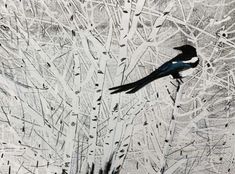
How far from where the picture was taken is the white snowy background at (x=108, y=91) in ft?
2.59

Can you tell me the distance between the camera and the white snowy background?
791 mm

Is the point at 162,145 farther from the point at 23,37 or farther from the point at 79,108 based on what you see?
the point at 23,37

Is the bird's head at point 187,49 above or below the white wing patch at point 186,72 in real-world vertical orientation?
above

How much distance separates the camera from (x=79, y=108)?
2.72ft

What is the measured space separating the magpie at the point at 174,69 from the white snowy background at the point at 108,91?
0.04ft

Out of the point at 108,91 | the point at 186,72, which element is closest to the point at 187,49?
the point at 186,72

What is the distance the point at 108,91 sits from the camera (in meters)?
0.82

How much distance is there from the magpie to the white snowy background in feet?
0.04

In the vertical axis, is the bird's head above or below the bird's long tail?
above

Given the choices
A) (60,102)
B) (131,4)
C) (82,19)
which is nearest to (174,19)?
(131,4)

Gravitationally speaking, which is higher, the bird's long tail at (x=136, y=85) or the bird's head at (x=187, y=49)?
the bird's head at (x=187, y=49)

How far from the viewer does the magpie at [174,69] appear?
808 millimetres

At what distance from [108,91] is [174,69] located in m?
0.16

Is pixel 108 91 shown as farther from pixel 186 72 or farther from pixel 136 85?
pixel 186 72
